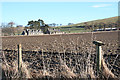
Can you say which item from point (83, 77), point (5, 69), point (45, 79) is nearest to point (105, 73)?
point (83, 77)

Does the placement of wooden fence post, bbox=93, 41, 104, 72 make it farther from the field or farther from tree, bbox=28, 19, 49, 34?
tree, bbox=28, 19, 49, 34

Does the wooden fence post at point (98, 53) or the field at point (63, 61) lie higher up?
the wooden fence post at point (98, 53)

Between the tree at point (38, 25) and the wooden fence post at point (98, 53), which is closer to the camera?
the wooden fence post at point (98, 53)

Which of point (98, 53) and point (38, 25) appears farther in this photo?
point (38, 25)

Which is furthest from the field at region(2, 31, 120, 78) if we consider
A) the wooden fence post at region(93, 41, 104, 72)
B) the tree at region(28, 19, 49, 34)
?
the tree at region(28, 19, 49, 34)

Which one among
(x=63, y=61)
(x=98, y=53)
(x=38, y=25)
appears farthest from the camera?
A: (x=38, y=25)

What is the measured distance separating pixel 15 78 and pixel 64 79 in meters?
1.47

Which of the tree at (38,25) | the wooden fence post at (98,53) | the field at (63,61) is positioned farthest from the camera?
the tree at (38,25)

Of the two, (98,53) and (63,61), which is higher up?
(98,53)

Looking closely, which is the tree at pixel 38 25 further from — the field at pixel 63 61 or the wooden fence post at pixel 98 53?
the wooden fence post at pixel 98 53

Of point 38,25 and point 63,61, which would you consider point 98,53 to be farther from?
point 38,25

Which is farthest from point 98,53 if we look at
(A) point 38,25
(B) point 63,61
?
(A) point 38,25

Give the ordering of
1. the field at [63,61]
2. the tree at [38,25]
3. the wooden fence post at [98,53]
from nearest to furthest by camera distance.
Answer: the wooden fence post at [98,53] < the field at [63,61] < the tree at [38,25]

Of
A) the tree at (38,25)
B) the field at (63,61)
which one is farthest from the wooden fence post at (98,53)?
the tree at (38,25)
